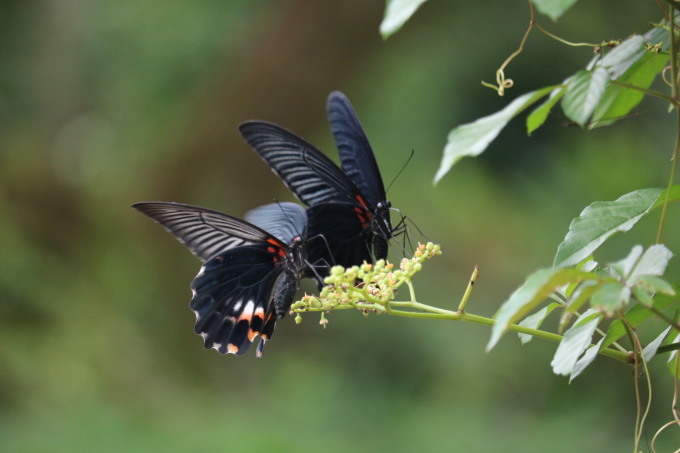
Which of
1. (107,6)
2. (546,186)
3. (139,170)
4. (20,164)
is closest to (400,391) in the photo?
(546,186)

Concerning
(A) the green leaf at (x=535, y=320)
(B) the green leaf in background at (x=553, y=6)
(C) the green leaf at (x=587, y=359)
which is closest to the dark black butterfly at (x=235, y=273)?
(A) the green leaf at (x=535, y=320)

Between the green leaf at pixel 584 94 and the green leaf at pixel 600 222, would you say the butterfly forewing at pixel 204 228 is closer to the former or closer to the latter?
the green leaf at pixel 600 222

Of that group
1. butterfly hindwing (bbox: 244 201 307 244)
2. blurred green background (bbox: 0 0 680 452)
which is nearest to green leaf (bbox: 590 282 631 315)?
butterfly hindwing (bbox: 244 201 307 244)

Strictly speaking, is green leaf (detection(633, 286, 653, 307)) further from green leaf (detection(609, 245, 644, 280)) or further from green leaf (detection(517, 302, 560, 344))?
green leaf (detection(517, 302, 560, 344))

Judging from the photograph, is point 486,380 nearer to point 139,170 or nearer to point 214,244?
point 139,170

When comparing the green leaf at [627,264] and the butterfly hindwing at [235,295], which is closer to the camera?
the green leaf at [627,264]

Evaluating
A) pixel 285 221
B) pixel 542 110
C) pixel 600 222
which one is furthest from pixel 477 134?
pixel 285 221
